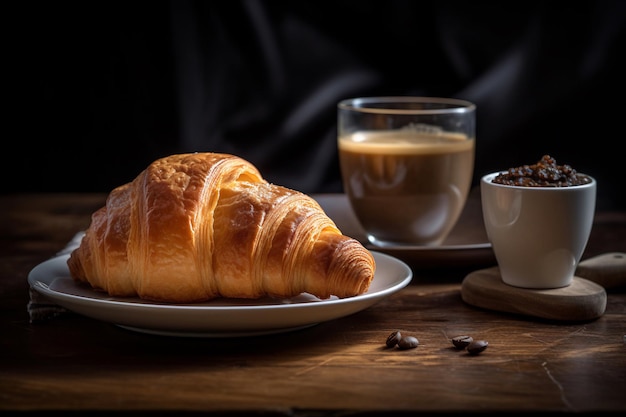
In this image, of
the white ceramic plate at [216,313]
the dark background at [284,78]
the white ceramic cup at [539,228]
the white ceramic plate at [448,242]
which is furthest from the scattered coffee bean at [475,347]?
the dark background at [284,78]

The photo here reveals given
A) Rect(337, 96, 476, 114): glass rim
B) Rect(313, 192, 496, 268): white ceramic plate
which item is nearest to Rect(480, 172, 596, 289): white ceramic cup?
Rect(313, 192, 496, 268): white ceramic plate

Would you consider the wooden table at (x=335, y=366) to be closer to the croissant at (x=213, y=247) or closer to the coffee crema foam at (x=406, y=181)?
the croissant at (x=213, y=247)

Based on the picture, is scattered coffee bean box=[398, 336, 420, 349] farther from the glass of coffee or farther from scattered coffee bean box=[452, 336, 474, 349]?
the glass of coffee

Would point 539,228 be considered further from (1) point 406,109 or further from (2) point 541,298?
(1) point 406,109

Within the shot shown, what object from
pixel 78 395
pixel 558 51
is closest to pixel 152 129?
pixel 558 51

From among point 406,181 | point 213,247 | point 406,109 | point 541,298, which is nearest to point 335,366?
point 213,247

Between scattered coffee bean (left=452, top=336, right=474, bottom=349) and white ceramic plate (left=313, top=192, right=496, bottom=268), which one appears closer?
scattered coffee bean (left=452, top=336, right=474, bottom=349)
